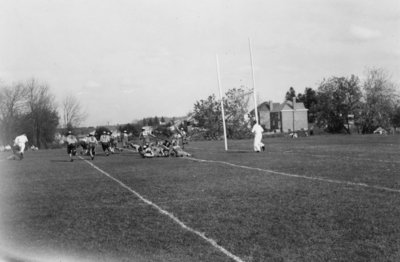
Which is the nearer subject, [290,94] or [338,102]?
[338,102]

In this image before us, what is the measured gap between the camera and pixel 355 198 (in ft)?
30.8

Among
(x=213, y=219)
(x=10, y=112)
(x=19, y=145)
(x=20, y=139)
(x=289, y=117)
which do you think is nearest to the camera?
(x=213, y=219)

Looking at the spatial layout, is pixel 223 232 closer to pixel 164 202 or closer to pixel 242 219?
pixel 242 219

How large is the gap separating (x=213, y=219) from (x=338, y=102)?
89104mm

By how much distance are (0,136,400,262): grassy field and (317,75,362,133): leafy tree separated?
268 ft

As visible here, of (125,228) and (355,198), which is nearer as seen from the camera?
→ (125,228)

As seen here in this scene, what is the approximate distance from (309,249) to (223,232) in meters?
1.51

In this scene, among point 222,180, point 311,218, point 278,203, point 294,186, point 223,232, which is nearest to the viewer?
point 223,232

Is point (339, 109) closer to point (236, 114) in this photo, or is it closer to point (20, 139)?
point (236, 114)

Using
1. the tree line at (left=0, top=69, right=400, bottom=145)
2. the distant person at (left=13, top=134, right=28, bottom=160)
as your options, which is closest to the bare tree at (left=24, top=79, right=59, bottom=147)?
the tree line at (left=0, top=69, right=400, bottom=145)

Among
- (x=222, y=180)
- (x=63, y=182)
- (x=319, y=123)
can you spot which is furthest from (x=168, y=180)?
(x=319, y=123)

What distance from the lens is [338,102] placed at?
92.8 metres

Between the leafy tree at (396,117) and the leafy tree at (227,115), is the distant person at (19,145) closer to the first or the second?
the leafy tree at (227,115)

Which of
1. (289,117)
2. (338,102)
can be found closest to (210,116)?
(338,102)
